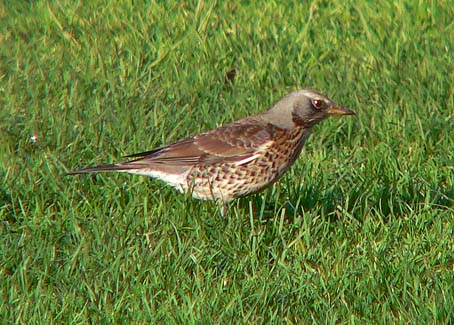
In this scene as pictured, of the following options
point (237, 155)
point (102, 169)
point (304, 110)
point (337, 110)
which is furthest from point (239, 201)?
point (102, 169)

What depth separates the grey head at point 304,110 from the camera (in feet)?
23.2

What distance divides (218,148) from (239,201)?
43cm

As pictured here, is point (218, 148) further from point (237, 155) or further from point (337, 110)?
point (337, 110)

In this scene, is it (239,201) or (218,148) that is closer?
(218,148)

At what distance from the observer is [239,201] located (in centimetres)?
724

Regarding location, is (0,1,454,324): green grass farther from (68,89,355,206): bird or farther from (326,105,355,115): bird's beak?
(326,105,355,115): bird's beak

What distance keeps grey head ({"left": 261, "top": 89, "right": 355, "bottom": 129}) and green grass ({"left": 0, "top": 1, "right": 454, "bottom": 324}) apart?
43 centimetres

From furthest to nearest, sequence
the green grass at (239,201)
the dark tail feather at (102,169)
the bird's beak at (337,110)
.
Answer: the bird's beak at (337,110)
the dark tail feather at (102,169)
the green grass at (239,201)

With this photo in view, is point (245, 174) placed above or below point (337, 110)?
below

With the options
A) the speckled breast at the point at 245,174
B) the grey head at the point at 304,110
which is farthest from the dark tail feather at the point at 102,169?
the grey head at the point at 304,110

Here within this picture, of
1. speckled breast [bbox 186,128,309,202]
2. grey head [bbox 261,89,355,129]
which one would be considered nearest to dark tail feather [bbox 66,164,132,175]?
speckled breast [bbox 186,128,309,202]

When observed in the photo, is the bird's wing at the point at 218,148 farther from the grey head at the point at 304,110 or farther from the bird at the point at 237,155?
the grey head at the point at 304,110

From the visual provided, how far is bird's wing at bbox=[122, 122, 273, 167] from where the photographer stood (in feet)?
22.7

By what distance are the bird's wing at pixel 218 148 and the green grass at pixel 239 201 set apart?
25 cm
